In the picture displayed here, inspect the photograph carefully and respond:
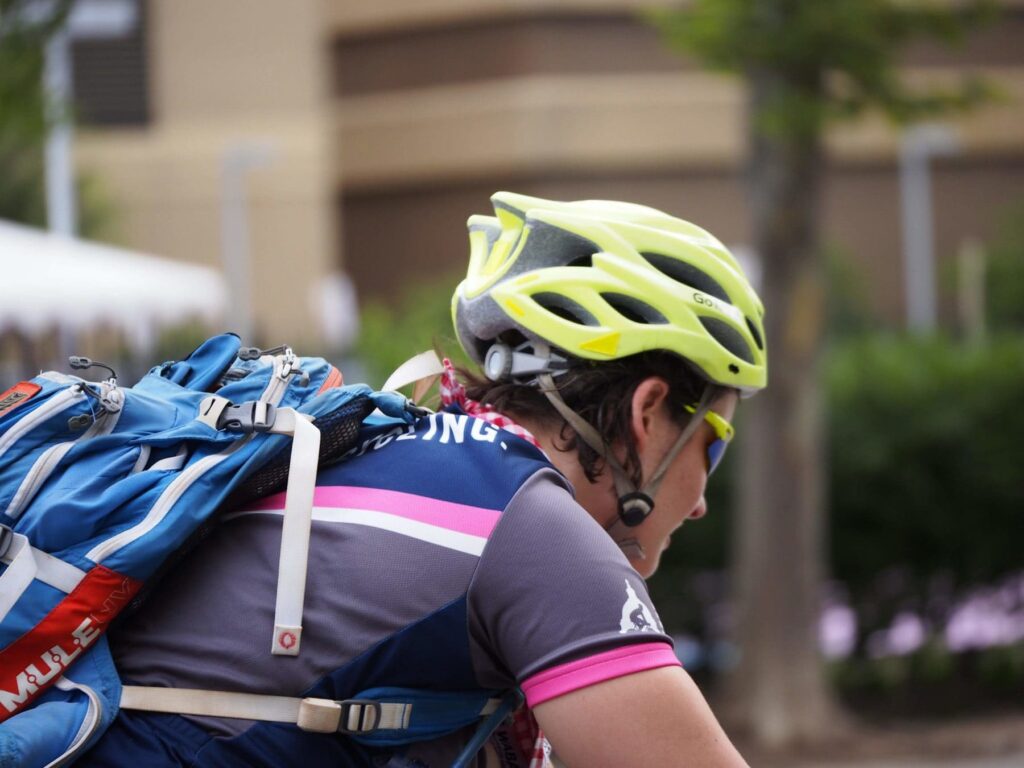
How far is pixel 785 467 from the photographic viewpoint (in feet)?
24.9

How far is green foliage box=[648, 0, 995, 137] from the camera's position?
22.1ft

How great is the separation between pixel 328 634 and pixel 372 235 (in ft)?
125

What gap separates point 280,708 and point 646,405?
673 millimetres

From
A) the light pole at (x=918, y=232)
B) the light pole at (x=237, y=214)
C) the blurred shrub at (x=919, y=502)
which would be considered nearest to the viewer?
the blurred shrub at (x=919, y=502)

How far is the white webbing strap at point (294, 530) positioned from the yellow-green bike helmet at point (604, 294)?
0.41 metres

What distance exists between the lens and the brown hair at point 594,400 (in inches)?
79.7

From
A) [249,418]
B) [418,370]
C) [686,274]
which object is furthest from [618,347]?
[249,418]

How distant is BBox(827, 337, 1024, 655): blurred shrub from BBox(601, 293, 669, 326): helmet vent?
23.5 feet

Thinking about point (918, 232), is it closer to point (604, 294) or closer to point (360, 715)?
point (604, 294)

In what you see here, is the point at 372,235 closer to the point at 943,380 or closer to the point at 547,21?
the point at 547,21

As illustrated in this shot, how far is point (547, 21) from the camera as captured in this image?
3519 centimetres

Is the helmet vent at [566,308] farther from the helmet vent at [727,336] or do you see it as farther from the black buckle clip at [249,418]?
the black buckle clip at [249,418]

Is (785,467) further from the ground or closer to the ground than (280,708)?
closer to the ground

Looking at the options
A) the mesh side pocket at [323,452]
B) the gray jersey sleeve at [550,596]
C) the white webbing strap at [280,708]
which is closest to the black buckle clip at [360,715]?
the white webbing strap at [280,708]
